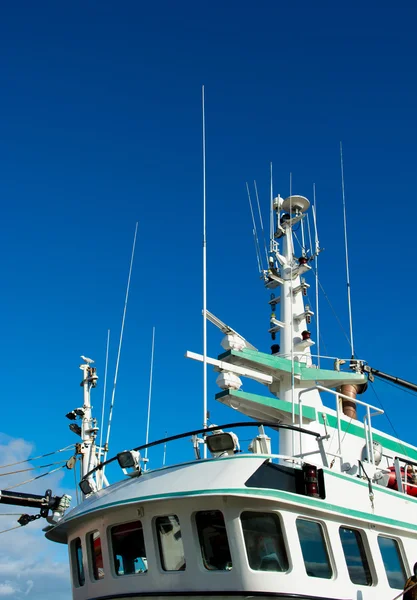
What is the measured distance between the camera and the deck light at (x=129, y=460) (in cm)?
1196

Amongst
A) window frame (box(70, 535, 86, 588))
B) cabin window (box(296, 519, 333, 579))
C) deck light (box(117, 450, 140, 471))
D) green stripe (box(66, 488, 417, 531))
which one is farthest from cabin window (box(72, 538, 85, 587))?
cabin window (box(296, 519, 333, 579))

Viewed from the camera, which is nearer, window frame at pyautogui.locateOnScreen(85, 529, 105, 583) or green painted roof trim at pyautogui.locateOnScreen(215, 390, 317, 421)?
window frame at pyautogui.locateOnScreen(85, 529, 105, 583)

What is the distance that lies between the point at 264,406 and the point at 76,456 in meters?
5.44

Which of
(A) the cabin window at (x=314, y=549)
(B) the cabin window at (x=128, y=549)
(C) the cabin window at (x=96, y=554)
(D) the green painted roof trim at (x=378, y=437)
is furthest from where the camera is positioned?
(D) the green painted roof trim at (x=378, y=437)

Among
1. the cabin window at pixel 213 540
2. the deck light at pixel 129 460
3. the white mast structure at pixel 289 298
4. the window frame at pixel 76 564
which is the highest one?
the white mast structure at pixel 289 298

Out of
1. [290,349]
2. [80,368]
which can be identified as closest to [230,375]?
[290,349]

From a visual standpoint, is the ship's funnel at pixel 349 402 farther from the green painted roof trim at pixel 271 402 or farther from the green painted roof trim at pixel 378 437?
the green painted roof trim at pixel 271 402

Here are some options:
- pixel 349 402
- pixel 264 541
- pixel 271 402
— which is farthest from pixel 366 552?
pixel 349 402

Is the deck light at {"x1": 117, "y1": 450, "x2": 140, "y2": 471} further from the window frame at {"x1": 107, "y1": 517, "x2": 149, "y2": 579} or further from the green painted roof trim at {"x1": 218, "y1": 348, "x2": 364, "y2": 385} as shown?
the green painted roof trim at {"x1": 218, "y1": 348, "x2": 364, "y2": 385}

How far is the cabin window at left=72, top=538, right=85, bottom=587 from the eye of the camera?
41.8 ft

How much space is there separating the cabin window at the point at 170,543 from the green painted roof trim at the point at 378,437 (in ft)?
26.1

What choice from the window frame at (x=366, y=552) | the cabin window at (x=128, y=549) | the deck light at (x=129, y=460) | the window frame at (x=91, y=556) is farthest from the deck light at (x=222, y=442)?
the window frame at (x=91, y=556)

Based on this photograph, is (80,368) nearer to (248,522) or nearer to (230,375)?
(230,375)

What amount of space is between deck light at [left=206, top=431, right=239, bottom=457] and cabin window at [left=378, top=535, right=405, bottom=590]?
10.9ft
